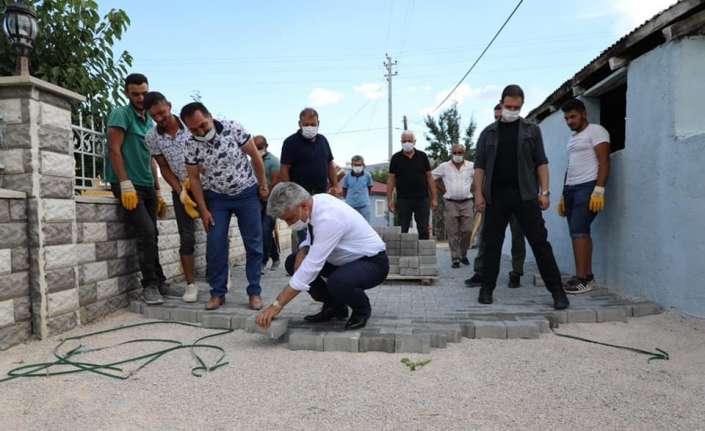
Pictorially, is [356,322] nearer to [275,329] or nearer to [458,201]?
[275,329]

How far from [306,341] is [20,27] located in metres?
2.93

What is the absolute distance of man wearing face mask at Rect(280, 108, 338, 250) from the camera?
16.0 feet

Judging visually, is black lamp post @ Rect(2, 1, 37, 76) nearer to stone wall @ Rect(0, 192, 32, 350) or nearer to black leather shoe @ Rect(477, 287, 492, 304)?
stone wall @ Rect(0, 192, 32, 350)

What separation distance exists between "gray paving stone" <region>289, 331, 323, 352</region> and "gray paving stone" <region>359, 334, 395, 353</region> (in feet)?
0.93

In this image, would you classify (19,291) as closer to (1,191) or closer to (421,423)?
(1,191)

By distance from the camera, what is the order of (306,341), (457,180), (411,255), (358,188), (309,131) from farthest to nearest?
Result: (358,188)
(457,180)
(411,255)
(309,131)
(306,341)

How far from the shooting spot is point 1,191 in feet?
10.3

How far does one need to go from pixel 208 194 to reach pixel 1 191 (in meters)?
1.45

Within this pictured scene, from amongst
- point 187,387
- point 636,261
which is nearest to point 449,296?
point 636,261

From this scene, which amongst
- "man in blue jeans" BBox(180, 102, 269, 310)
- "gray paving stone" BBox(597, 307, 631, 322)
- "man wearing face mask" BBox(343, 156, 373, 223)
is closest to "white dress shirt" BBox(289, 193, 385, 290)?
"man in blue jeans" BBox(180, 102, 269, 310)

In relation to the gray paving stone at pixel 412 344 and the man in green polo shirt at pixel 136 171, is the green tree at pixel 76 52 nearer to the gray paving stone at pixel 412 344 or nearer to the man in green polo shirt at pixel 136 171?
the man in green polo shirt at pixel 136 171

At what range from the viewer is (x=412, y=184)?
653 cm

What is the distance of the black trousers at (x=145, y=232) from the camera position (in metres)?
4.18

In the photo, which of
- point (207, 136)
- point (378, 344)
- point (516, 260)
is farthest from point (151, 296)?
point (516, 260)
